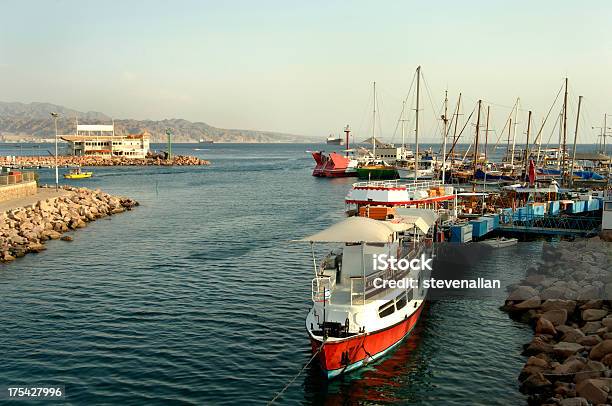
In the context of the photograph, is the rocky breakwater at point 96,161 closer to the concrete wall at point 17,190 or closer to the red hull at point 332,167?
the red hull at point 332,167

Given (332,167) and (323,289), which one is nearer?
(323,289)

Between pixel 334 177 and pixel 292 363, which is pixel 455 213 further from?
pixel 334 177

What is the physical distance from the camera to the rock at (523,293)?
30688 millimetres

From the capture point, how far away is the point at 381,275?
2542 cm

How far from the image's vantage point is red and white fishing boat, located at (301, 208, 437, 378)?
2172 centimetres

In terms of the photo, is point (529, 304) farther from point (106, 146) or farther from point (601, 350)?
point (106, 146)

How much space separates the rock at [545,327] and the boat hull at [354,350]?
6691 millimetres

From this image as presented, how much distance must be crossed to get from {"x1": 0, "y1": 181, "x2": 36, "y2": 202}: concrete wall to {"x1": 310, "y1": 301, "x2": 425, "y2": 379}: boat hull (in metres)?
51.8

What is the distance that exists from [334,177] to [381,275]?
114m

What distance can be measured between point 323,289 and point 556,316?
11845 millimetres

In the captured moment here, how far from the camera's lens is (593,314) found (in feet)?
87.9

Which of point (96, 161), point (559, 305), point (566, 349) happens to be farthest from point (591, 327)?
point (96, 161)

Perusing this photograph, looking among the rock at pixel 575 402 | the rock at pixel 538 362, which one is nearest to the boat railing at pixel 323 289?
the rock at pixel 538 362

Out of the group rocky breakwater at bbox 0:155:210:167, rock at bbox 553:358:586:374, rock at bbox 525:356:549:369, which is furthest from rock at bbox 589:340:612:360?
rocky breakwater at bbox 0:155:210:167
